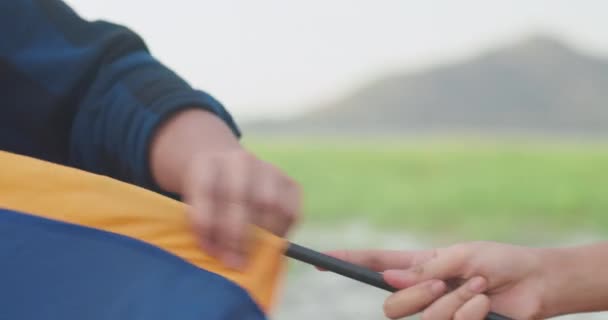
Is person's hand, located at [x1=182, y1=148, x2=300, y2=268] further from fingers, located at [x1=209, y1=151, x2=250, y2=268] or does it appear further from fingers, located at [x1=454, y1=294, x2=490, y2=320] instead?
fingers, located at [x1=454, y1=294, x2=490, y2=320]

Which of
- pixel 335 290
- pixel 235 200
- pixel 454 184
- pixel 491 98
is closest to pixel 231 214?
pixel 235 200

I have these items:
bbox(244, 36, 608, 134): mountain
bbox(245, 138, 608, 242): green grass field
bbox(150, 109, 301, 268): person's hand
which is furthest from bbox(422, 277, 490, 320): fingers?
bbox(244, 36, 608, 134): mountain

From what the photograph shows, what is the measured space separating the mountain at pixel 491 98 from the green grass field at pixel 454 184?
0.13 metres

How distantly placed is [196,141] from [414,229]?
1685mm

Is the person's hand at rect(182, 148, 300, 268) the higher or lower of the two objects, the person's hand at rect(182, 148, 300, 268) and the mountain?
the higher

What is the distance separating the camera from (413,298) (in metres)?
0.52

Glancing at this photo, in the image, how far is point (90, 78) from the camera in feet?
2.00

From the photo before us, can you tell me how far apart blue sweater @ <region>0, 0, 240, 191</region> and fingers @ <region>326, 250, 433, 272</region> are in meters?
0.12

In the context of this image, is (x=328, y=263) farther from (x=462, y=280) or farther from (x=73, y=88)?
(x=73, y=88)

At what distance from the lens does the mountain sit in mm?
2764

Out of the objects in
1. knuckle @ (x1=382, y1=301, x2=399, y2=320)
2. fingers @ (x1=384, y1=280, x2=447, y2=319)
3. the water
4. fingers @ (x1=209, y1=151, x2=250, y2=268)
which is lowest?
the water

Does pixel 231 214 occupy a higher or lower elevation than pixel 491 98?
higher

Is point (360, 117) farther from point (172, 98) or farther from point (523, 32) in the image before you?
point (172, 98)

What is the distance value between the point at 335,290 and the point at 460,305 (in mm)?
1416
